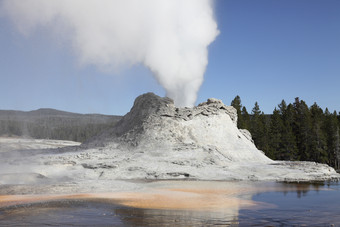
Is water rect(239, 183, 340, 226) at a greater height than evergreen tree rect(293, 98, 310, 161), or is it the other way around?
evergreen tree rect(293, 98, 310, 161)

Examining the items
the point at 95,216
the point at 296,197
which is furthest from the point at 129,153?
the point at 95,216

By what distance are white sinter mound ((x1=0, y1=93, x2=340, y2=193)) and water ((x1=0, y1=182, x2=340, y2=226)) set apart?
568cm

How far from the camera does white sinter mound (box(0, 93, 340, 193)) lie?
72.4 feet

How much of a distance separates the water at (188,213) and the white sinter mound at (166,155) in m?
5.68

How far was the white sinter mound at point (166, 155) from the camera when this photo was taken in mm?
22062

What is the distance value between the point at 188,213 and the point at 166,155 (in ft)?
47.1

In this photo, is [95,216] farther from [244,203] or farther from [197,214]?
[244,203]

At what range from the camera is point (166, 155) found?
25.0m

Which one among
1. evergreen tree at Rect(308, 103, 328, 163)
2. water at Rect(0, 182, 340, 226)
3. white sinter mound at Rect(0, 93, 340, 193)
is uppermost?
evergreen tree at Rect(308, 103, 328, 163)

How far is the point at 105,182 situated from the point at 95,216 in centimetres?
801

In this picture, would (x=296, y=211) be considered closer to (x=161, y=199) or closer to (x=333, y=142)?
(x=161, y=199)

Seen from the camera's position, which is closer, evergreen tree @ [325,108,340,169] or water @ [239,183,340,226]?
water @ [239,183,340,226]

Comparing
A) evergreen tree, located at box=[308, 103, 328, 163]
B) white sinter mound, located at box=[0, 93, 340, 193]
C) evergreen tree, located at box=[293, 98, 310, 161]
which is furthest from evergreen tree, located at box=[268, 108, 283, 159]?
white sinter mound, located at box=[0, 93, 340, 193]

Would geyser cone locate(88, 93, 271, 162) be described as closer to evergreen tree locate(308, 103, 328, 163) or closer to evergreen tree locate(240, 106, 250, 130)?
evergreen tree locate(240, 106, 250, 130)
